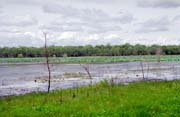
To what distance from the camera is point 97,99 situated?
66.7 ft

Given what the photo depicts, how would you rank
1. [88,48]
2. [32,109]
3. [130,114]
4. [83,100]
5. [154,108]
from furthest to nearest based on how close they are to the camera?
[88,48], [83,100], [32,109], [154,108], [130,114]

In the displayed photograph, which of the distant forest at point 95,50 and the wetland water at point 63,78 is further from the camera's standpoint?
the distant forest at point 95,50

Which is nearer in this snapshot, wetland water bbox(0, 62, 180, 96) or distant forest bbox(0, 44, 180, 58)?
wetland water bbox(0, 62, 180, 96)

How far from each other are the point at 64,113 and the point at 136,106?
3.16 metres

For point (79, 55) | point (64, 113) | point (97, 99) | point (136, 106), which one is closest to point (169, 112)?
point (136, 106)

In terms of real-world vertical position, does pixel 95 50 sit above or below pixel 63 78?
above

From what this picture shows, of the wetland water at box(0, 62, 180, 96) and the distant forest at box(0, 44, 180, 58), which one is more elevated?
the distant forest at box(0, 44, 180, 58)

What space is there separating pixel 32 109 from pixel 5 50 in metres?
149

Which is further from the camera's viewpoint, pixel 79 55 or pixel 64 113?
pixel 79 55

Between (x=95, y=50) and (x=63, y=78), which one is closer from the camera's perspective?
(x=63, y=78)

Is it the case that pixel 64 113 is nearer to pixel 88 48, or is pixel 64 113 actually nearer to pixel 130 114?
pixel 130 114

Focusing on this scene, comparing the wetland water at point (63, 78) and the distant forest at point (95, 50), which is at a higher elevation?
the distant forest at point (95, 50)

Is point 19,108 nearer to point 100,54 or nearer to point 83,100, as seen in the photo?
point 83,100

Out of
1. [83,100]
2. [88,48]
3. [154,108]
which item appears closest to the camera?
[154,108]
